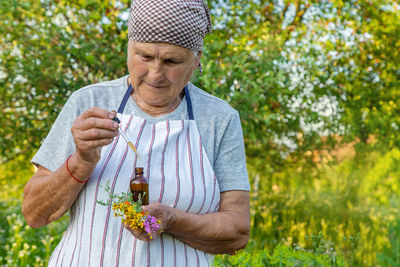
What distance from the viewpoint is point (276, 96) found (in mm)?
4395

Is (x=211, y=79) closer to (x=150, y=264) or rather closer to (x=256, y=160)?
(x=256, y=160)

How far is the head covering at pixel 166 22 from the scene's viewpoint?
70.7 inches

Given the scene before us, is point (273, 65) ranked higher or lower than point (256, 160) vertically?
higher

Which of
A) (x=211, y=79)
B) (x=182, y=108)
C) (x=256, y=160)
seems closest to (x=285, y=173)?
(x=256, y=160)

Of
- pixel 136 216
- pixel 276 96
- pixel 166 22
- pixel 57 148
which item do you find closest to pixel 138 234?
pixel 136 216

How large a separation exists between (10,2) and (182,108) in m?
3.00

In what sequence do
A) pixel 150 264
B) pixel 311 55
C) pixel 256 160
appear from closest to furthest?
1. pixel 150 264
2. pixel 311 55
3. pixel 256 160

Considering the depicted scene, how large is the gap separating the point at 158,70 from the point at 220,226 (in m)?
0.63

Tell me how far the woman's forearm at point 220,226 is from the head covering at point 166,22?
63cm

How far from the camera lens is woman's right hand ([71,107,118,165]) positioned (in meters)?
1.57

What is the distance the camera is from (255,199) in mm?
5469

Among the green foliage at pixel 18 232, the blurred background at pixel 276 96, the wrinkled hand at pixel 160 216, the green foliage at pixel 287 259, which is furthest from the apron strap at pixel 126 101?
the green foliage at pixel 18 232

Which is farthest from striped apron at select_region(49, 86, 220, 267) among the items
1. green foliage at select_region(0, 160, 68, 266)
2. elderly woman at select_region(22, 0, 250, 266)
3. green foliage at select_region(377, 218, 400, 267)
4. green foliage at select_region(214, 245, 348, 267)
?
green foliage at select_region(0, 160, 68, 266)

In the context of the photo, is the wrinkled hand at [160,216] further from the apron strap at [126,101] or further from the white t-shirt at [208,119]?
the apron strap at [126,101]
